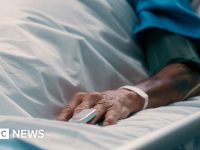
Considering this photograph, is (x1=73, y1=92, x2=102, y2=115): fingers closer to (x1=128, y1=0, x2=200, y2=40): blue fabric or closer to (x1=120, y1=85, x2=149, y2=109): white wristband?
(x1=120, y1=85, x2=149, y2=109): white wristband

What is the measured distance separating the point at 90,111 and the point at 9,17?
36 centimetres

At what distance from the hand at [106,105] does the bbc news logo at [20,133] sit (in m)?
0.19

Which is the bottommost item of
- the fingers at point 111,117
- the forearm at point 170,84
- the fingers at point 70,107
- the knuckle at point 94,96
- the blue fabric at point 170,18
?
the forearm at point 170,84

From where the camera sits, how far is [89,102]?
0.99 m

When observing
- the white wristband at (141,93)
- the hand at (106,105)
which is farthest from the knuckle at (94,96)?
the white wristband at (141,93)

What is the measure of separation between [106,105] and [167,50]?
Result: 13.9 inches

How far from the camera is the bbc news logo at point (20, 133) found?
73cm

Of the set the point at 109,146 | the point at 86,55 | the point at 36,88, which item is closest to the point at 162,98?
the point at 86,55

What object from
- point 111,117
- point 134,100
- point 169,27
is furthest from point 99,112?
point 169,27

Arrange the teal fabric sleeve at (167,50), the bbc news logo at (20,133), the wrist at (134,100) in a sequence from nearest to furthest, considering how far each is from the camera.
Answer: the bbc news logo at (20,133) → the wrist at (134,100) → the teal fabric sleeve at (167,50)

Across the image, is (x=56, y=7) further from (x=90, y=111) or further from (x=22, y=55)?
(x=90, y=111)

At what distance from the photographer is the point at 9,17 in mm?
1126

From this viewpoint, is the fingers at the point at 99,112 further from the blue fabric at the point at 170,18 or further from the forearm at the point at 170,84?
the blue fabric at the point at 170,18

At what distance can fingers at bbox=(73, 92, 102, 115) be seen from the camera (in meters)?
0.98
